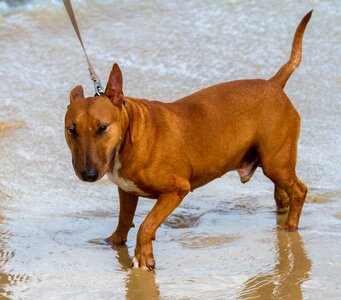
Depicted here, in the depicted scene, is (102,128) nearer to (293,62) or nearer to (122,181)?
(122,181)

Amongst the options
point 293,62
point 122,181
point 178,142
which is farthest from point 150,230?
point 293,62

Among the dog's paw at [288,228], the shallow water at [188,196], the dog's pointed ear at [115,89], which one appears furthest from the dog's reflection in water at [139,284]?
the dog's paw at [288,228]

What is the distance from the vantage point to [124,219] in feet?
19.8

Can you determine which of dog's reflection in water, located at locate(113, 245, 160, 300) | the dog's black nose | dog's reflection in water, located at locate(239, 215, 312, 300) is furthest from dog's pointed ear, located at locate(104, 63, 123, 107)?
dog's reflection in water, located at locate(239, 215, 312, 300)

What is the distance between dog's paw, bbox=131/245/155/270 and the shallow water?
0.07 m

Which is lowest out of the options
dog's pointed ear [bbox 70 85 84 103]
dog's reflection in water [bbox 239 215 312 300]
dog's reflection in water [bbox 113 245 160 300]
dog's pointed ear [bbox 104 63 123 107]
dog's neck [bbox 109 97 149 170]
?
dog's reflection in water [bbox 113 245 160 300]

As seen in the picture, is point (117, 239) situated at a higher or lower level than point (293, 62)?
lower

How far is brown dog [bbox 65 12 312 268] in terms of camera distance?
5.29m

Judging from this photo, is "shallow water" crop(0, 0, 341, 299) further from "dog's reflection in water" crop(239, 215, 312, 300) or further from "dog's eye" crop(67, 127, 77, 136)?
"dog's eye" crop(67, 127, 77, 136)

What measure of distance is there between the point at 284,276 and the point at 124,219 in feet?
3.75

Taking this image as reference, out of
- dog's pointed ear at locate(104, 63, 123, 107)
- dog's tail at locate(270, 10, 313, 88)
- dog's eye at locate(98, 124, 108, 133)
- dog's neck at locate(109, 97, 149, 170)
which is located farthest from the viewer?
dog's tail at locate(270, 10, 313, 88)

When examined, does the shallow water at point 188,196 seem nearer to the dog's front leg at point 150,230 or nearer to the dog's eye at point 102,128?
the dog's front leg at point 150,230

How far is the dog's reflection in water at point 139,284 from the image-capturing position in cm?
→ 519

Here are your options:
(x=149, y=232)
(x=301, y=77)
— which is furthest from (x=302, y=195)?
(x=301, y=77)
